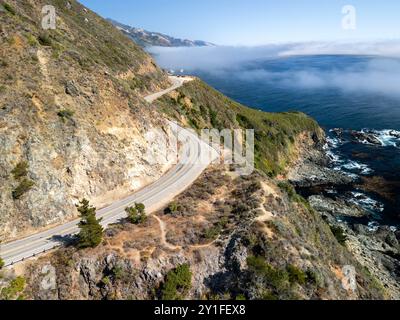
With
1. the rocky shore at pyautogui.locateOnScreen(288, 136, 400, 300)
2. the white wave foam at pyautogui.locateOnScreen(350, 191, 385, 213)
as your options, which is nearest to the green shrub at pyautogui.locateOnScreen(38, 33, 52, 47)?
the rocky shore at pyautogui.locateOnScreen(288, 136, 400, 300)

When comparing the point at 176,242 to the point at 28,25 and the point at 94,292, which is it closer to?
the point at 94,292

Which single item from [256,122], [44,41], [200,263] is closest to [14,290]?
[200,263]

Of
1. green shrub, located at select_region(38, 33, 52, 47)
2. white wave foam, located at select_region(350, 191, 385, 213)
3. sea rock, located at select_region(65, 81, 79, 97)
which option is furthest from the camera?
white wave foam, located at select_region(350, 191, 385, 213)

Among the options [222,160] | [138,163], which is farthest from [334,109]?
[138,163]

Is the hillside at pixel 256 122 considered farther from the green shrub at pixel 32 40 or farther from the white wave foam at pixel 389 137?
the green shrub at pixel 32 40

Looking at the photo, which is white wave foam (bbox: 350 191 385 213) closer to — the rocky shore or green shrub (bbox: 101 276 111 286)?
the rocky shore

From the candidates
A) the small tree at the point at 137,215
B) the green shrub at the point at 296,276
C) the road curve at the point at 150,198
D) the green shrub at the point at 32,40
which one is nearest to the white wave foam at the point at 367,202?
the road curve at the point at 150,198

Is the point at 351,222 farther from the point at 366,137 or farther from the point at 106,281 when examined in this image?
the point at 366,137

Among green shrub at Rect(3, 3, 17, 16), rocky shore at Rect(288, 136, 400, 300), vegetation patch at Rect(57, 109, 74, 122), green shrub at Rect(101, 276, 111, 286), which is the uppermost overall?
green shrub at Rect(3, 3, 17, 16)
